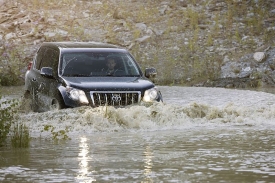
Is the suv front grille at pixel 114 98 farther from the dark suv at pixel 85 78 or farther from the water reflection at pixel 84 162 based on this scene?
the water reflection at pixel 84 162

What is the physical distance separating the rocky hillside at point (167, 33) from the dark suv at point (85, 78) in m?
11.2

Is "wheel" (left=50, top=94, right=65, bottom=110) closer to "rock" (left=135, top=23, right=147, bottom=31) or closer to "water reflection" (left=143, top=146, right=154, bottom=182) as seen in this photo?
"water reflection" (left=143, top=146, right=154, bottom=182)

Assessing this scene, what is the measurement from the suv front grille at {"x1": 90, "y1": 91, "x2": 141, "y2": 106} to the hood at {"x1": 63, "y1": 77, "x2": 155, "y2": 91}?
0.07m

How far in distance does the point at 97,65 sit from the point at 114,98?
5.25 feet

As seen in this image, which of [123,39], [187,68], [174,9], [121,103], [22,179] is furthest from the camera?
[174,9]

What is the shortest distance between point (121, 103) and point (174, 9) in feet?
70.0

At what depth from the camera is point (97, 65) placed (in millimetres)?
16766

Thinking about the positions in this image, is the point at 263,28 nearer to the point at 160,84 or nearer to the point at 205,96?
the point at 160,84

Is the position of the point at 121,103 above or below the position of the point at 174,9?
below

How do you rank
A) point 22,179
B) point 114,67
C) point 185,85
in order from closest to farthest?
point 22,179 < point 114,67 < point 185,85

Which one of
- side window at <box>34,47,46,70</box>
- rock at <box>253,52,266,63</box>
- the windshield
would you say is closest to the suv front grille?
the windshield

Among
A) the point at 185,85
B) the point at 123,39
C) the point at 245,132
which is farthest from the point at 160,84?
the point at 245,132

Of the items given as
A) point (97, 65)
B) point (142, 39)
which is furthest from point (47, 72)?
point (142, 39)

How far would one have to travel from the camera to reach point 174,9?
119 ft
